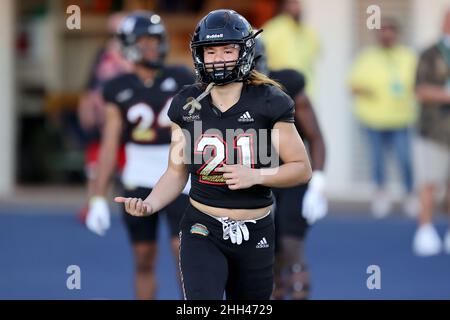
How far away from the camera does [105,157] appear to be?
807 cm

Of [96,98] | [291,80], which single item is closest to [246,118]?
[291,80]

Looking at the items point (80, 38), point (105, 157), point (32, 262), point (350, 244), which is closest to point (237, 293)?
point (105, 157)

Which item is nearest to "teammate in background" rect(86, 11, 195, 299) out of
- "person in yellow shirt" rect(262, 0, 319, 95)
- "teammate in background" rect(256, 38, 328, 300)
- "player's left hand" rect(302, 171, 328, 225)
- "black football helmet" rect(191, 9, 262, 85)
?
"teammate in background" rect(256, 38, 328, 300)

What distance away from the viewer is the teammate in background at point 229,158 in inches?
225

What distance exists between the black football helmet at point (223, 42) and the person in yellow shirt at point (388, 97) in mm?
7003

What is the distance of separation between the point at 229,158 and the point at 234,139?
10 centimetres

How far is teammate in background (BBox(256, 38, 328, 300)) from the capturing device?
7.43 metres

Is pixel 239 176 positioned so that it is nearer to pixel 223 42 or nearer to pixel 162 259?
pixel 223 42

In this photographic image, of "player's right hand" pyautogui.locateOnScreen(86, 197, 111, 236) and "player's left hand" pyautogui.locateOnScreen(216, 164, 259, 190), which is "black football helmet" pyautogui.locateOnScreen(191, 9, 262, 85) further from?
"player's right hand" pyautogui.locateOnScreen(86, 197, 111, 236)

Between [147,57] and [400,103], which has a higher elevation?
[147,57]

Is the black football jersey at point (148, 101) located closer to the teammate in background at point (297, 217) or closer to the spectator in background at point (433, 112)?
the teammate in background at point (297, 217)

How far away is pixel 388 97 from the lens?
500 inches

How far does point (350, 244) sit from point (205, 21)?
559 centimetres
